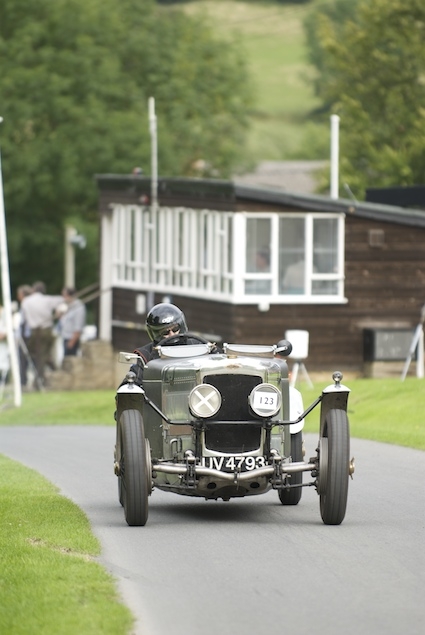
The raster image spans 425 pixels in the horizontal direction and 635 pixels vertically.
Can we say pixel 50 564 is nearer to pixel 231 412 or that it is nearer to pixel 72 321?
pixel 231 412

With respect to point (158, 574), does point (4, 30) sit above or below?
above

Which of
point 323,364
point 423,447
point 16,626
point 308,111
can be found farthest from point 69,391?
point 308,111

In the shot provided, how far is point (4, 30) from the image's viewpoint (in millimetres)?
60781

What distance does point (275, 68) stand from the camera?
150 m

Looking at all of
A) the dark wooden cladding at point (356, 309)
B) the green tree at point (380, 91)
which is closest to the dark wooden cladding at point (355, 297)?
the dark wooden cladding at point (356, 309)

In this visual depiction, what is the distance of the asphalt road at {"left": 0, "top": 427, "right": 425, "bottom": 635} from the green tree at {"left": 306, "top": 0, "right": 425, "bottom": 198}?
116 ft

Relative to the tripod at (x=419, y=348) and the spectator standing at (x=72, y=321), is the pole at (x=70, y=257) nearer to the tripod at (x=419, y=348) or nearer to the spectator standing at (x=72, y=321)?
the spectator standing at (x=72, y=321)

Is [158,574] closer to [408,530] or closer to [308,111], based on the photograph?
[408,530]

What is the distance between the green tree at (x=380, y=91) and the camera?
49594 mm

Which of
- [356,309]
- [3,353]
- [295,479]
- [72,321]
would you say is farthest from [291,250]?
[295,479]

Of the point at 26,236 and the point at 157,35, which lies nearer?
the point at 26,236

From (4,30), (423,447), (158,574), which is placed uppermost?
(4,30)

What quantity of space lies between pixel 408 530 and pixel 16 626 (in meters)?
3.98

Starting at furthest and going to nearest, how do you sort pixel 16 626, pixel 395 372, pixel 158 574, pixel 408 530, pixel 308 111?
pixel 308 111
pixel 395 372
pixel 408 530
pixel 158 574
pixel 16 626
